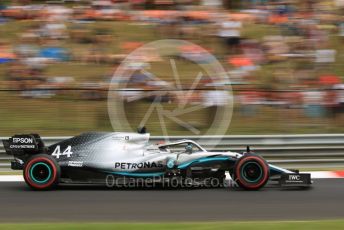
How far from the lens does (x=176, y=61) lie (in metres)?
15.1

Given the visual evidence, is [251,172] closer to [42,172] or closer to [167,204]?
A: [167,204]

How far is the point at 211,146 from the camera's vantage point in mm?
11273

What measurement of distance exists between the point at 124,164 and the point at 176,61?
7069 mm

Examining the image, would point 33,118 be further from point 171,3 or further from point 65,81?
point 171,3

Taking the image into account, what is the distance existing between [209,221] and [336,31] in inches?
435

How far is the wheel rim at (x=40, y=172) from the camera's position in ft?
27.2

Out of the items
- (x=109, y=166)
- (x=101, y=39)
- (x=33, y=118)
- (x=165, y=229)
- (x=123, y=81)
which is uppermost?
(x=101, y=39)

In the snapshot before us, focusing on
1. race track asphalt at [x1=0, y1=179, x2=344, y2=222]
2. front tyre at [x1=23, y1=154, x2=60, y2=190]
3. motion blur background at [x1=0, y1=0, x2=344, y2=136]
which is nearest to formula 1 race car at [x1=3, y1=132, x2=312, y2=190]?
front tyre at [x1=23, y1=154, x2=60, y2=190]

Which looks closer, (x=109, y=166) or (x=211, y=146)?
(x=109, y=166)

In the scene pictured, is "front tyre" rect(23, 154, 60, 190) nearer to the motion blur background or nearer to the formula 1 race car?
the formula 1 race car

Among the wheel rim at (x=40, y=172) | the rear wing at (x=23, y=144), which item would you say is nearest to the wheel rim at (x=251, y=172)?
the wheel rim at (x=40, y=172)

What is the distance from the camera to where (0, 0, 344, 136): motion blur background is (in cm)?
1161

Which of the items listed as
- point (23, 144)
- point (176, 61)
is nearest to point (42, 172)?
point (23, 144)

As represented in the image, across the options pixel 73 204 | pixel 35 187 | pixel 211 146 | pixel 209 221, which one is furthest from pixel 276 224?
pixel 211 146
